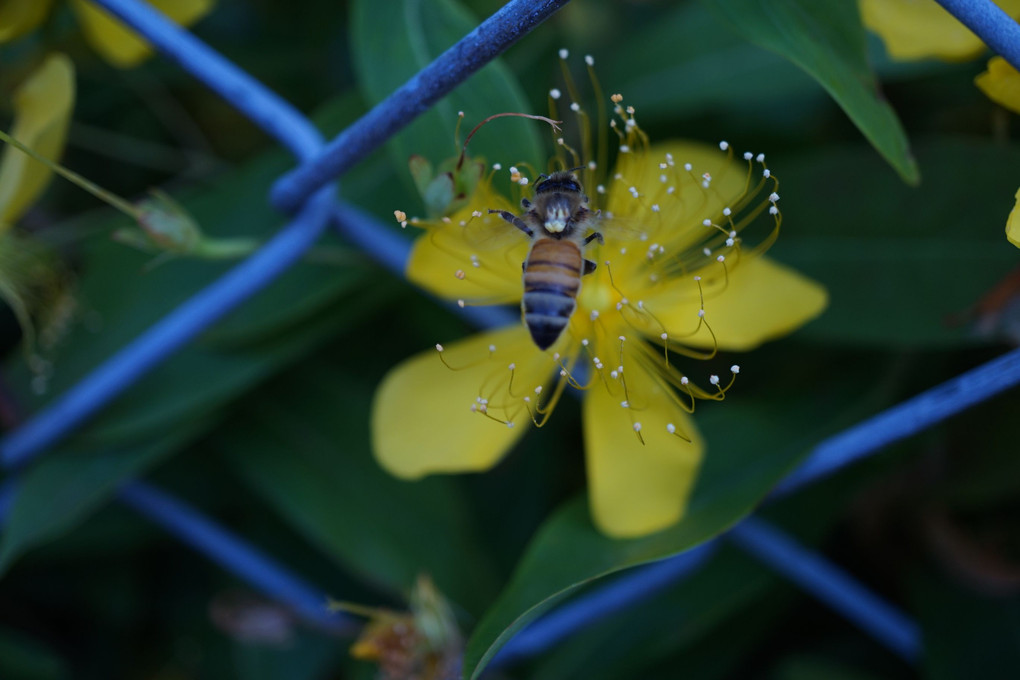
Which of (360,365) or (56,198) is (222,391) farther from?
(56,198)

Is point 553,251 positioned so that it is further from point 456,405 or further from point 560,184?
point 456,405

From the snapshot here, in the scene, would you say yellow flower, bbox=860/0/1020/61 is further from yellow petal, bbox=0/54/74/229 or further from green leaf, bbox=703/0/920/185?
yellow petal, bbox=0/54/74/229

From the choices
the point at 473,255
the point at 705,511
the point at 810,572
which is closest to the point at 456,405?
the point at 473,255

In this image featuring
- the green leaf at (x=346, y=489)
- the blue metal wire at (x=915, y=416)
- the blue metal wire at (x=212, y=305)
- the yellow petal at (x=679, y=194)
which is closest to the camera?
the blue metal wire at (x=915, y=416)

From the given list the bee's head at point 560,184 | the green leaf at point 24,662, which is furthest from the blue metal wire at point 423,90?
the green leaf at point 24,662

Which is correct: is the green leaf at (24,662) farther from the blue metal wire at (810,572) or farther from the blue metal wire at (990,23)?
the blue metal wire at (990,23)

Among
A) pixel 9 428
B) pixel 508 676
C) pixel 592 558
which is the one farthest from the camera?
pixel 508 676

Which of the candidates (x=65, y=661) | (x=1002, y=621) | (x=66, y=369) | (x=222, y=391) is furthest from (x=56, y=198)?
(x=1002, y=621)
